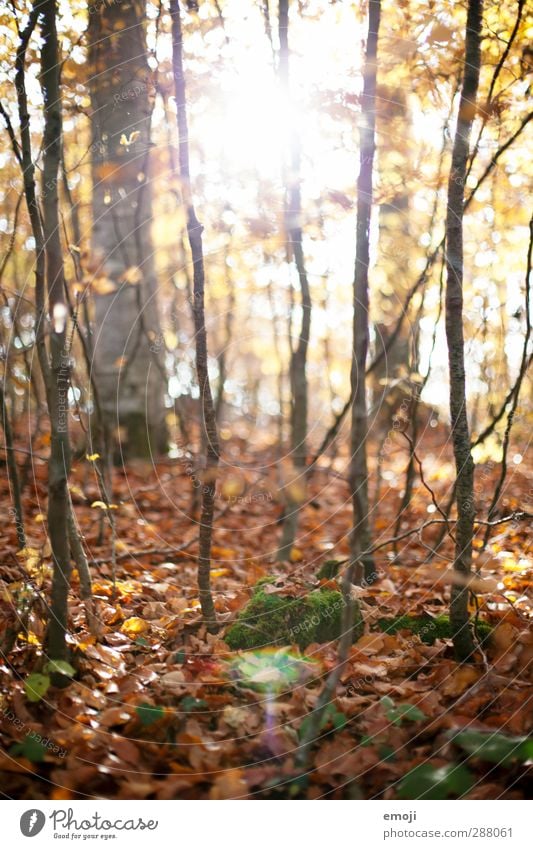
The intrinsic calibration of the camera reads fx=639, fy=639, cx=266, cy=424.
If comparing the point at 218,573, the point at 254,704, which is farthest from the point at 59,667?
the point at 218,573

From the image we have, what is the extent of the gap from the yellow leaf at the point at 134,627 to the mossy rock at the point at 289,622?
45 centimetres

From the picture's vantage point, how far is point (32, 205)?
3.02 metres

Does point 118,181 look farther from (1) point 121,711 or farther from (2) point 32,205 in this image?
(1) point 121,711

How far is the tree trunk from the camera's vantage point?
161 inches

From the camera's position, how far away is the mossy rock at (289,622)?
10.5 ft

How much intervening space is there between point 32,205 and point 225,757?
2576 mm

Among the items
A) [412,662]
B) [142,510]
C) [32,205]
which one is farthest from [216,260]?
[412,662]

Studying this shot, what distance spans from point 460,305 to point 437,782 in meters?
1.97

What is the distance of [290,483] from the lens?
624cm

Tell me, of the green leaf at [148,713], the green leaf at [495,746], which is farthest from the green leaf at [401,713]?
the green leaf at [148,713]

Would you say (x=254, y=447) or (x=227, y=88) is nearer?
(x=227, y=88)
